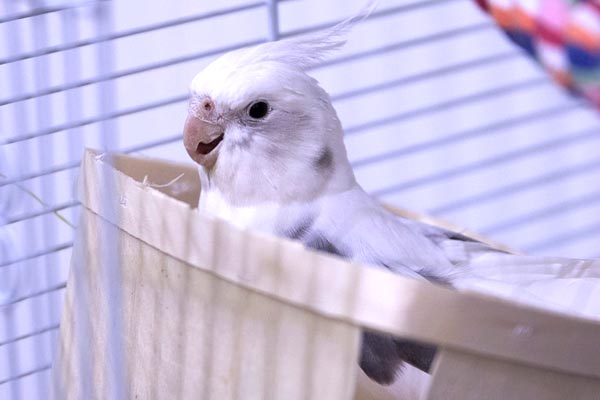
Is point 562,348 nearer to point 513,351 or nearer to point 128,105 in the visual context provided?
point 513,351

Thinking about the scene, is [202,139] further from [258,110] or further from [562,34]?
[562,34]

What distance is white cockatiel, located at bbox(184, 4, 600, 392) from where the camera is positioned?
0.88 metres

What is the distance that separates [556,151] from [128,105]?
2.45ft

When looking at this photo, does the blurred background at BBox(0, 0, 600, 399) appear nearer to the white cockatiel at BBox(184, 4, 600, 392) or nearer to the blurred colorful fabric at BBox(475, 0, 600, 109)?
the white cockatiel at BBox(184, 4, 600, 392)

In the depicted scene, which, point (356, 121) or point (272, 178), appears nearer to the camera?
point (272, 178)

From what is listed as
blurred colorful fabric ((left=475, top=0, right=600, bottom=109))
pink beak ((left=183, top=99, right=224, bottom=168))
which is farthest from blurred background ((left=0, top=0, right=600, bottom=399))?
blurred colorful fabric ((left=475, top=0, right=600, bottom=109))

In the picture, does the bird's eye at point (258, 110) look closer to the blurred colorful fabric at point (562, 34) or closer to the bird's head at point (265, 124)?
the bird's head at point (265, 124)

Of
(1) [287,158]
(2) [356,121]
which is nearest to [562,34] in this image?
(1) [287,158]

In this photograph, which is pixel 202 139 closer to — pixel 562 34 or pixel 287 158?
pixel 287 158

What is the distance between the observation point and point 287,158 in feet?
2.97

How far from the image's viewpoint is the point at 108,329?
746mm

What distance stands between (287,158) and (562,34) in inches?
11.9

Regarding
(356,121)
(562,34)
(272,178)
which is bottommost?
(356,121)

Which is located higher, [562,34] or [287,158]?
[562,34]
